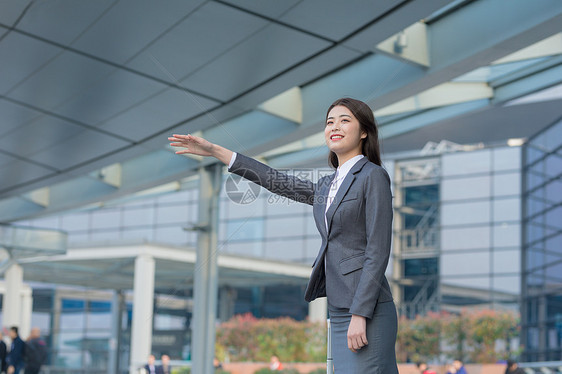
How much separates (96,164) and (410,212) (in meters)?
24.4

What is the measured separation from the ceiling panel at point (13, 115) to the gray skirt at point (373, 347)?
521 cm

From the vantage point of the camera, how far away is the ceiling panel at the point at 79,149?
7543mm

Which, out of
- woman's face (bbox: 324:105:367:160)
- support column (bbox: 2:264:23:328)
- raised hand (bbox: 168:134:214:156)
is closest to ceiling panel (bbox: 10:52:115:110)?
raised hand (bbox: 168:134:214:156)

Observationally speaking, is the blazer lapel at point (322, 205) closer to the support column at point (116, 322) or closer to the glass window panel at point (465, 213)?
the support column at point (116, 322)

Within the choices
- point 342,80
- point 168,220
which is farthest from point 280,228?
point 342,80

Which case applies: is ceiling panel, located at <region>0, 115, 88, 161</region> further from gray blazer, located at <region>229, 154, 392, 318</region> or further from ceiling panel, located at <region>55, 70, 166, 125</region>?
gray blazer, located at <region>229, 154, 392, 318</region>

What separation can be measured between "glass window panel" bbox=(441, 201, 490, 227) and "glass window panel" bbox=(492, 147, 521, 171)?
5.51 feet

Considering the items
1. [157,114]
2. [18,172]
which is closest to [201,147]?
[157,114]

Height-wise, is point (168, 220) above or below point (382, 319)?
above

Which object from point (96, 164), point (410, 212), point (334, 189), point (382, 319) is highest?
point (410, 212)

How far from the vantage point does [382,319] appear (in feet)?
7.41

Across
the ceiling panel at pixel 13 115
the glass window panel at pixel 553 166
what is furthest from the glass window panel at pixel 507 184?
the ceiling panel at pixel 13 115

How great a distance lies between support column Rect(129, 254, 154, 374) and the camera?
1958cm

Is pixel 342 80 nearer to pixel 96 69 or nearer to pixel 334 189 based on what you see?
pixel 96 69
